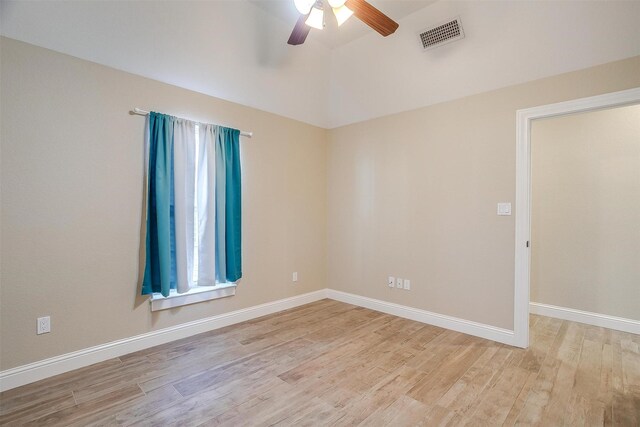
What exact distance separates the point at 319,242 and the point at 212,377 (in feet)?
8.00

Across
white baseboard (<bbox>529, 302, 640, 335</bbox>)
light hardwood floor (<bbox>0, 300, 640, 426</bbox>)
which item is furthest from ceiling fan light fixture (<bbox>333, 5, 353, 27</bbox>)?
white baseboard (<bbox>529, 302, 640, 335</bbox>)

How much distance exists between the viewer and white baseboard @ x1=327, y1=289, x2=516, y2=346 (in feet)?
9.70

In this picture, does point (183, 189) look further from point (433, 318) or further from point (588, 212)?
point (588, 212)

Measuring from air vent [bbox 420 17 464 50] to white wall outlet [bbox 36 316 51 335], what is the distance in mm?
4013

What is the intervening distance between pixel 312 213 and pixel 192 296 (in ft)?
6.39

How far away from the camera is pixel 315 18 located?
2145 millimetres

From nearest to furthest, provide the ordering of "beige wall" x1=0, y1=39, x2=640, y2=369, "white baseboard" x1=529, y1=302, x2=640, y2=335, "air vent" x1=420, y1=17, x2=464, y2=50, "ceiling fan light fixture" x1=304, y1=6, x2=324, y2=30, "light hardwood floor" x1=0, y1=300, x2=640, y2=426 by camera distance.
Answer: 1. "light hardwood floor" x1=0, y1=300, x2=640, y2=426
2. "ceiling fan light fixture" x1=304, y1=6, x2=324, y2=30
3. "beige wall" x1=0, y1=39, x2=640, y2=369
4. "air vent" x1=420, y1=17, x2=464, y2=50
5. "white baseboard" x1=529, y1=302, x2=640, y2=335

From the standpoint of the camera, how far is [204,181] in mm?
3156

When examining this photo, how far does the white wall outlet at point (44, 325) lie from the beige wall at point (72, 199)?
0.10ft

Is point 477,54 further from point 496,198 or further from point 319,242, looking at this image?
point 319,242

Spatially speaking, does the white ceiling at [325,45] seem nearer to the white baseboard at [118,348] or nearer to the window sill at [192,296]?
the window sill at [192,296]

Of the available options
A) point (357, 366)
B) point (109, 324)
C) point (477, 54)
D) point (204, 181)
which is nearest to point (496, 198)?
point (477, 54)

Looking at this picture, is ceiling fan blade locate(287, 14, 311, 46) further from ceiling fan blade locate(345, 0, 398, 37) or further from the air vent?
the air vent

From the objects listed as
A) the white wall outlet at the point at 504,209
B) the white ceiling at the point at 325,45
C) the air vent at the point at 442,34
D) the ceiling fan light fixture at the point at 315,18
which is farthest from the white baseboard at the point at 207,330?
the ceiling fan light fixture at the point at 315,18
